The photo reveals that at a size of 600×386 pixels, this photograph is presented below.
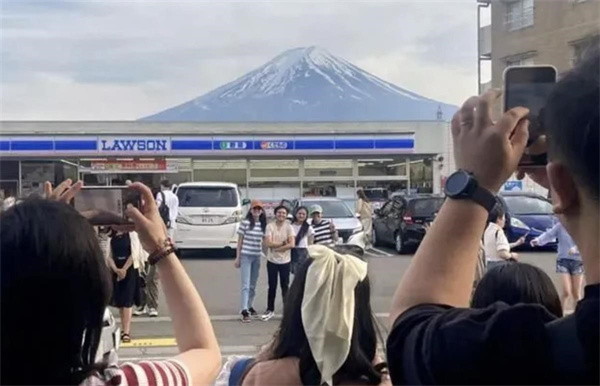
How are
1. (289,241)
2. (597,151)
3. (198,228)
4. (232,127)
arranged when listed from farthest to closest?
(232,127), (198,228), (289,241), (597,151)

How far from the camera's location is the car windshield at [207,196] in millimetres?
17703

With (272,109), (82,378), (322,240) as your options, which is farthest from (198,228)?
(82,378)

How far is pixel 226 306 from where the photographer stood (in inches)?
447

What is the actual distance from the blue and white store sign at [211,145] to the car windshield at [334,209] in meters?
9.25

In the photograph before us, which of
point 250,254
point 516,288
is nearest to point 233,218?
point 250,254

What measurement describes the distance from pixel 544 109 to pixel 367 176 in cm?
2739

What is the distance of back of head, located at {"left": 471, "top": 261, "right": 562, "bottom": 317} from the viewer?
2.91 metres

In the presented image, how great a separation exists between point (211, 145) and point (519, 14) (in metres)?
11.8

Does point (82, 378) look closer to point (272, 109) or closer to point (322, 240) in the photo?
point (272, 109)

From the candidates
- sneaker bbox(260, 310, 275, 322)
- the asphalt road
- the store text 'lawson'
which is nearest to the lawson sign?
the store text 'lawson'

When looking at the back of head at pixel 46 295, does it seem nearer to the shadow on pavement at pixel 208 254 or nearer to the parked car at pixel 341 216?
the parked car at pixel 341 216

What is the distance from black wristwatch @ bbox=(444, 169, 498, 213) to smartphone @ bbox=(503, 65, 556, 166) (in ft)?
0.36

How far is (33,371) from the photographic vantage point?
59.6 inches

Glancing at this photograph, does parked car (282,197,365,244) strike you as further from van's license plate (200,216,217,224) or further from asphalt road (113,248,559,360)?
van's license plate (200,216,217,224)
